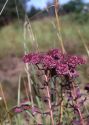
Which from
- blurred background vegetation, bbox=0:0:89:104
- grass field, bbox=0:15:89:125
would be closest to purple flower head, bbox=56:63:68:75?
grass field, bbox=0:15:89:125

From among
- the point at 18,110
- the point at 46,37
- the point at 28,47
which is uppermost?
the point at 46,37

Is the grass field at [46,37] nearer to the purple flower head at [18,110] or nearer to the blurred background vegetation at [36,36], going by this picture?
the blurred background vegetation at [36,36]

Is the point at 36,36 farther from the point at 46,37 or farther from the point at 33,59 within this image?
the point at 46,37

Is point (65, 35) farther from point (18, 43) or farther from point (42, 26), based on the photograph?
point (42, 26)

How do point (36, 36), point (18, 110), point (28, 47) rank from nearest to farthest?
point (18, 110), point (36, 36), point (28, 47)

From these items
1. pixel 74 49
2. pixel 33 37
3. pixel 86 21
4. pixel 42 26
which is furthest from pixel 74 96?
pixel 42 26

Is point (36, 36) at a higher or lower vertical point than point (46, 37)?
lower

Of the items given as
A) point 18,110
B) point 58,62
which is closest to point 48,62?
point 58,62

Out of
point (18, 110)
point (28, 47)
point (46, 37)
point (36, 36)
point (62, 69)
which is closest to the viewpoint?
point (62, 69)

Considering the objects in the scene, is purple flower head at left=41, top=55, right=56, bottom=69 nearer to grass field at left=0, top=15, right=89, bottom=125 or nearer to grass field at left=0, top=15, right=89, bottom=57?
grass field at left=0, top=15, right=89, bottom=125

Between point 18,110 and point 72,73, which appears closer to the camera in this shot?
point 72,73

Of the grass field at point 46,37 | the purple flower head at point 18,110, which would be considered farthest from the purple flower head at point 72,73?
the grass field at point 46,37
